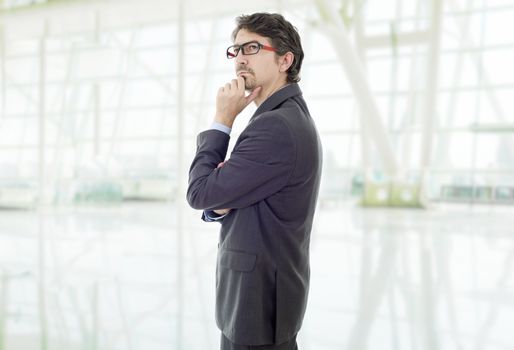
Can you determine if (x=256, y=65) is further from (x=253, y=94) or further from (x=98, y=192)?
(x=98, y=192)

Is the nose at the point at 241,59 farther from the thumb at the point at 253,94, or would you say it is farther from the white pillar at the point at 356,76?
the white pillar at the point at 356,76

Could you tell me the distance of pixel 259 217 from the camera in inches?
69.3

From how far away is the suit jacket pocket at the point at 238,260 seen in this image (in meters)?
1.71

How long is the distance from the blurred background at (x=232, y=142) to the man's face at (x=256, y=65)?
85 centimetres

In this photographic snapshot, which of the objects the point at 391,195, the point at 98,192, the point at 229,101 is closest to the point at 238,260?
the point at 229,101

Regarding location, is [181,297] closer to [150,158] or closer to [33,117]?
[150,158]

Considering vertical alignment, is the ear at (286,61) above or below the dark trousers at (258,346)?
above

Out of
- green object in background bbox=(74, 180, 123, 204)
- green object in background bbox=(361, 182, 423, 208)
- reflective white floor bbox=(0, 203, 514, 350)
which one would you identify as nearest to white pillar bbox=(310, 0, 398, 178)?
green object in background bbox=(361, 182, 423, 208)

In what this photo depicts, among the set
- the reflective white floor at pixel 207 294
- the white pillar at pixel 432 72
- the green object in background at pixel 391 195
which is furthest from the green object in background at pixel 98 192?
the white pillar at pixel 432 72

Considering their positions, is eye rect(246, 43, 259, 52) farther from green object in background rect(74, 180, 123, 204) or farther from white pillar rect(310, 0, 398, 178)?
green object in background rect(74, 180, 123, 204)

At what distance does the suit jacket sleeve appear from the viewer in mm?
1678

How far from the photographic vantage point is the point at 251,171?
5.49 ft

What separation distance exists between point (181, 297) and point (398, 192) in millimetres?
17298

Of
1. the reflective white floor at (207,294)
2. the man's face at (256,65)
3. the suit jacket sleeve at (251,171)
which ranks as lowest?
the reflective white floor at (207,294)
